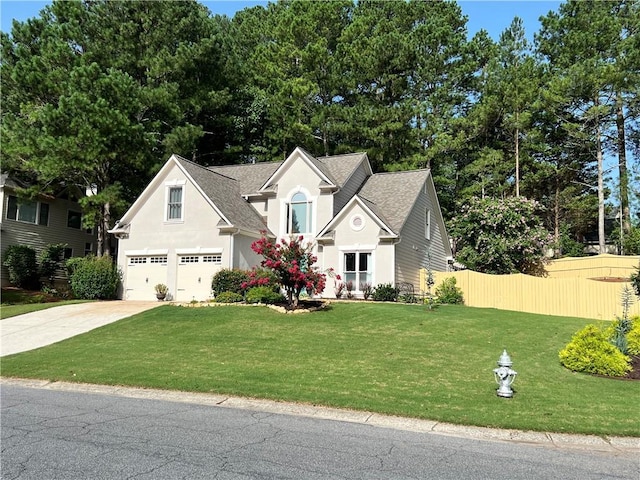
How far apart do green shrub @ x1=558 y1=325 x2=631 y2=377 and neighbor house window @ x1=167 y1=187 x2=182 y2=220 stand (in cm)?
1994

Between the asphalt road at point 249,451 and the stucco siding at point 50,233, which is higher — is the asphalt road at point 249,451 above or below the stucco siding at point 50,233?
below

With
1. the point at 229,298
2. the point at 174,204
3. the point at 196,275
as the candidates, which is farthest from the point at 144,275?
the point at 229,298

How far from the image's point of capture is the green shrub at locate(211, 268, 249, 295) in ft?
75.8

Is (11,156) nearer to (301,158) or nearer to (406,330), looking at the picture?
(301,158)

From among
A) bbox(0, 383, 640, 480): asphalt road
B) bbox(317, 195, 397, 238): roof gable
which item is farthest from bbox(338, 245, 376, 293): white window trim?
bbox(0, 383, 640, 480): asphalt road

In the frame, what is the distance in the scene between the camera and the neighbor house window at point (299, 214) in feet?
89.2

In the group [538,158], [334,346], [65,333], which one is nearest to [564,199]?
[538,158]

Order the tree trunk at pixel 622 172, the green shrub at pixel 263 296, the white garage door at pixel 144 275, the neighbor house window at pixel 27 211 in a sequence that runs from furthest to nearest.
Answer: the tree trunk at pixel 622 172 < the neighbor house window at pixel 27 211 < the white garage door at pixel 144 275 < the green shrub at pixel 263 296

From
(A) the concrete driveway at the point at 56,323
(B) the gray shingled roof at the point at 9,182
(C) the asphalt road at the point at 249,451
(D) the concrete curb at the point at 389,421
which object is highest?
(B) the gray shingled roof at the point at 9,182

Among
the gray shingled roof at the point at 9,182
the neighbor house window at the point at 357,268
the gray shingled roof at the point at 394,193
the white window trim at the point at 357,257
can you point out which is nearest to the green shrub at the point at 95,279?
the gray shingled roof at the point at 9,182

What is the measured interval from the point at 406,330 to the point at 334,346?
289 centimetres

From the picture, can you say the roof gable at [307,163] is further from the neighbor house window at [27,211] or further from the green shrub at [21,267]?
the neighbor house window at [27,211]

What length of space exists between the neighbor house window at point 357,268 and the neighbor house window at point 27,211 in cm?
2088

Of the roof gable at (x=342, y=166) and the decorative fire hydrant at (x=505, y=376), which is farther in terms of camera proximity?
the roof gable at (x=342, y=166)
